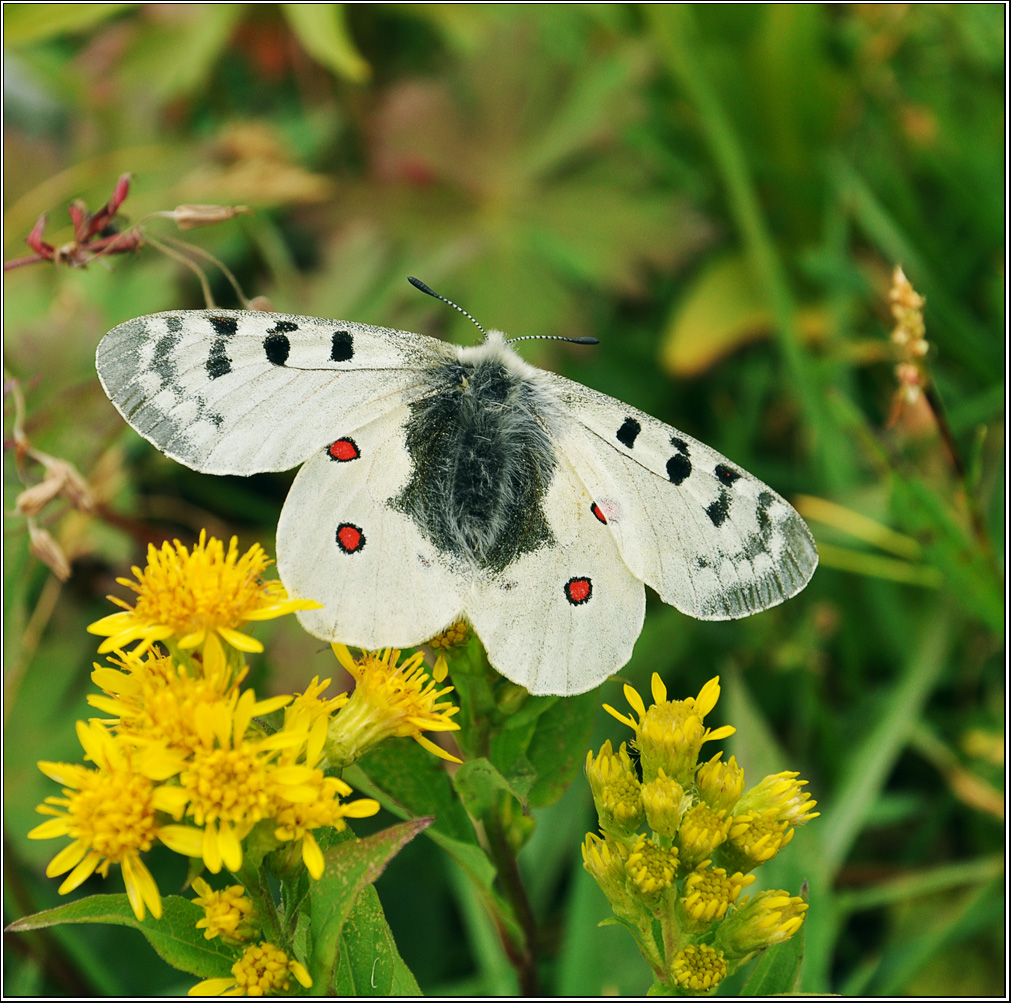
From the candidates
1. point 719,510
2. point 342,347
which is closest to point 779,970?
point 719,510

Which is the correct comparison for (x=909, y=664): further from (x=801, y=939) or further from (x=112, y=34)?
(x=112, y=34)

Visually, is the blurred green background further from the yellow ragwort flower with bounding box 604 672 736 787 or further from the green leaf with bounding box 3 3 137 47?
the yellow ragwort flower with bounding box 604 672 736 787

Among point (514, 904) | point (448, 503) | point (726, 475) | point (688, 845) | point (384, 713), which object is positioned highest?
point (726, 475)

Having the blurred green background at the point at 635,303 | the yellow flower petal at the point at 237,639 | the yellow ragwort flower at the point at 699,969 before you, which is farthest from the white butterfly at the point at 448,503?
the blurred green background at the point at 635,303

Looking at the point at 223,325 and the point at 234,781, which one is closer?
the point at 234,781

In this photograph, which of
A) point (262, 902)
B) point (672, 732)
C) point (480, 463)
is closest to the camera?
point (262, 902)

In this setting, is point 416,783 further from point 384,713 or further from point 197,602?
point 197,602

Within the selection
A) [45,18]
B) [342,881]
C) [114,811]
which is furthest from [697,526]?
[45,18]

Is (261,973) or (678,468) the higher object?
(678,468)

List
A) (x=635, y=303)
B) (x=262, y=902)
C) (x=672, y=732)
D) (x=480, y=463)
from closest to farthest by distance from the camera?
(x=262, y=902) < (x=672, y=732) < (x=480, y=463) < (x=635, y=303)
